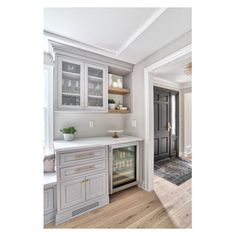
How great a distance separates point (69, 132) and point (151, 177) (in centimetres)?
151

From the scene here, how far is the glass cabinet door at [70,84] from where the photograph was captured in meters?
1.66

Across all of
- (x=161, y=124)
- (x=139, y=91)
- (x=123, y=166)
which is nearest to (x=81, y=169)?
(x=123, y=166)

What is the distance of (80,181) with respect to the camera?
57.3 inches

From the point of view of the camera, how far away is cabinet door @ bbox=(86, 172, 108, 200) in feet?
4.95

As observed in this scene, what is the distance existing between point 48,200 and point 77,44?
1.94m

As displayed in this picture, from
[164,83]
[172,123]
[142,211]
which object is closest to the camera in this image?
[142,211]

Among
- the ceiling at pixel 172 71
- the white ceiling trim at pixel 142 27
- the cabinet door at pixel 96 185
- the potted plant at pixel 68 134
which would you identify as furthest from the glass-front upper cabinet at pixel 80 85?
the ceiling at pixel 172 71

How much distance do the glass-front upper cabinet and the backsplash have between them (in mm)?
272

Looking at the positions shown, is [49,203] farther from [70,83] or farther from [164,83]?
[164,83]

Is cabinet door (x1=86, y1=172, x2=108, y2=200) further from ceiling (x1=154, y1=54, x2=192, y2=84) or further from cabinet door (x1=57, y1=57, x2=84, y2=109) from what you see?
ceiling (x1=154, y1=54, x2=192, y2=84)

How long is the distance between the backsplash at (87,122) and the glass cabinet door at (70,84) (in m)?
0.27

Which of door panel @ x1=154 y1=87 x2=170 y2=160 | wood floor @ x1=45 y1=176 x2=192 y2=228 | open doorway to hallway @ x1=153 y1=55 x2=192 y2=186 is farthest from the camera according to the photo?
door panel @ x1=154 y1=87 x2=170 y2=160

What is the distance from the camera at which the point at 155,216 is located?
4.69 ft

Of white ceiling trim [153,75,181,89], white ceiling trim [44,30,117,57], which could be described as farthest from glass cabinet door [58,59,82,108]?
white ceiling trim [153,75,181,89]
